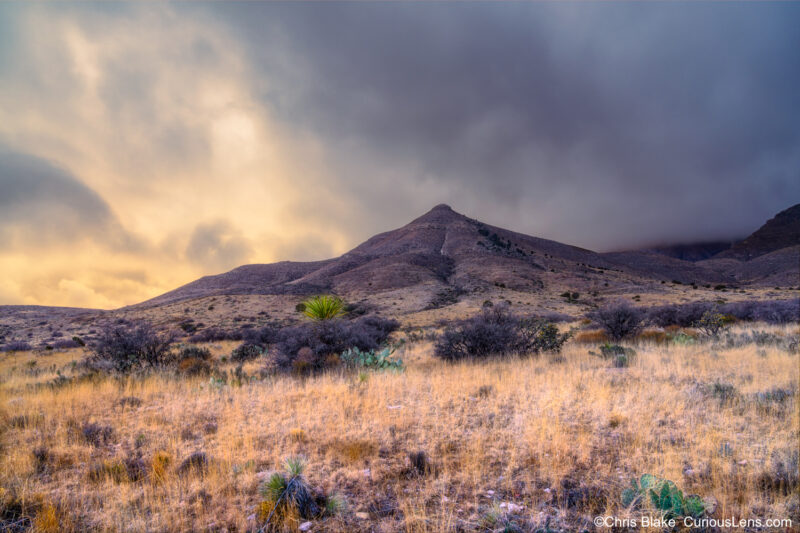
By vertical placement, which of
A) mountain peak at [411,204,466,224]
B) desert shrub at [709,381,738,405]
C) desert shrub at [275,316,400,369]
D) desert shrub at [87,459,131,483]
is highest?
mountain peak at [411,204,466,224]

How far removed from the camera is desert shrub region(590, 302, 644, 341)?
1438cm

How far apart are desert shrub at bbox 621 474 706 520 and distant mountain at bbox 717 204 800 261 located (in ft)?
Answer: 667

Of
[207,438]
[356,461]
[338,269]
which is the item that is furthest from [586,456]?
[338,269]

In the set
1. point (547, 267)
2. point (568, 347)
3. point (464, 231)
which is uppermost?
point (464, 231)

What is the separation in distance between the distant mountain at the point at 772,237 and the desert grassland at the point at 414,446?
200331 mm

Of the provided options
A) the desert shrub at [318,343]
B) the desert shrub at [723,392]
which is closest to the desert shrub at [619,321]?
the desert shrub at [723,392]

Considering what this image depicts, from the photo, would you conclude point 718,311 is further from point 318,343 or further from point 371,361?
point 318,343

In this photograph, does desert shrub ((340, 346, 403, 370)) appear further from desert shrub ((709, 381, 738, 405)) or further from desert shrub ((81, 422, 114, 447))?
desert shrub ((709, 381, 738, 405))

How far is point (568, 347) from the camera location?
1315 centimetres

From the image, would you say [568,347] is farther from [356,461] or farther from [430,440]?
[356,461]

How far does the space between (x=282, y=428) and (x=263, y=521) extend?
2.20 meters

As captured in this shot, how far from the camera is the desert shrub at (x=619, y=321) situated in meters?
14.4

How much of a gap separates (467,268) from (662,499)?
80425 mm

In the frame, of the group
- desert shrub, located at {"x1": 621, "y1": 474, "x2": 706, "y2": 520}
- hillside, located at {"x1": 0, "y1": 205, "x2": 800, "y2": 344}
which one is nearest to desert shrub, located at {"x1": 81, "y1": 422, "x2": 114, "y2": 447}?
desert shrub, located at {"x1": 621, "y1": 474, "x2": 706, "y2": 520}
